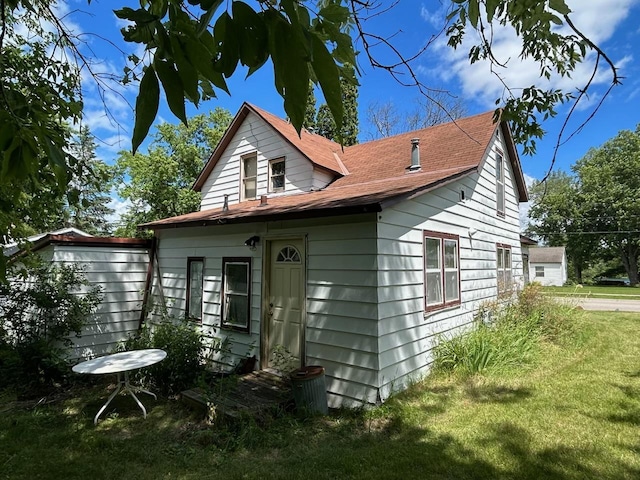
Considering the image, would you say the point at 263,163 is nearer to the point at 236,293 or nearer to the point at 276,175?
the point at 276,175

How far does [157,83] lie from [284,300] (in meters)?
6.42

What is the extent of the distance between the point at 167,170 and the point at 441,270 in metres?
16.1

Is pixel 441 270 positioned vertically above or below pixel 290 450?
above

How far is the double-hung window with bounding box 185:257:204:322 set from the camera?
8672mm

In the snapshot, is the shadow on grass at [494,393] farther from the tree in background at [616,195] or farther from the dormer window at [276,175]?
the tree in background at [616,195]

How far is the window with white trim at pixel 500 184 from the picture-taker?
11.2 m

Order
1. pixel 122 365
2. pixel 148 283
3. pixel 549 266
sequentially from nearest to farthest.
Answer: pixel 122 365, pixel 148 283, pixel 549 266

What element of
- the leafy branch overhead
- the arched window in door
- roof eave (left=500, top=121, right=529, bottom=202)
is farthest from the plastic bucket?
roof eave (left=500, top=121, right=529, bottom=202)

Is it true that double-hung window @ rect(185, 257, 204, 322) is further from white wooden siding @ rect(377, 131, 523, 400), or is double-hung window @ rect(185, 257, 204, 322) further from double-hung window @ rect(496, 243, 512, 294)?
double-hung window @ rect(496, 243, 512, 294)

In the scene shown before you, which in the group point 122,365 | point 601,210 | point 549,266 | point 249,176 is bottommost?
point 122,365

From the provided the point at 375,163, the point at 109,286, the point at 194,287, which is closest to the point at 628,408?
the point at 375,163

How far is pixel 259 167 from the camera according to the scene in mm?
10812

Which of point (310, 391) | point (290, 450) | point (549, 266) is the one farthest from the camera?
point (549, 266)

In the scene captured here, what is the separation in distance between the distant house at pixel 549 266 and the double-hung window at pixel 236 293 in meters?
41.6
